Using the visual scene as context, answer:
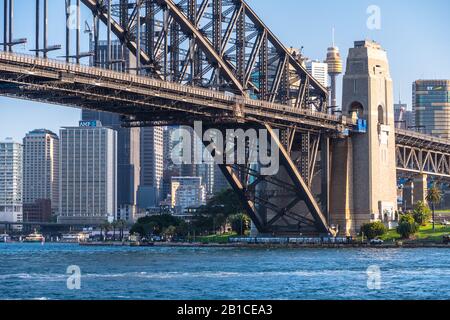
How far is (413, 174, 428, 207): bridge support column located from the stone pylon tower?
28920 millimetres

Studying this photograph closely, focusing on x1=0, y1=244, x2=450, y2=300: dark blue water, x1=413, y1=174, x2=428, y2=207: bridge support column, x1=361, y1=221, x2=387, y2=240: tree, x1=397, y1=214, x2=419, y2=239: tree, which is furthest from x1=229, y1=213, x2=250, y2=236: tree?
x1=0, y1=244, x2=450, y2=300: dark blue water

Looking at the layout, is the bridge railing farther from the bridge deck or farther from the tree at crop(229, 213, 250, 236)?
the tree at crop(229, 213, 250, 236)

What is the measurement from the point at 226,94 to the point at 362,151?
1226 inches

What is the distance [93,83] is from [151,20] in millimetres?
24133

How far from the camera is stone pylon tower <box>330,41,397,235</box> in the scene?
503ft

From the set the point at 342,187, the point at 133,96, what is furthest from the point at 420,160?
the point at 133,96

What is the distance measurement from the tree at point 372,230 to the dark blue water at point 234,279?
39.4 metres

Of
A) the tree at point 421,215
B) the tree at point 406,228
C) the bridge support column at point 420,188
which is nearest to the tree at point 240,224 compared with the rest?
the bridge support column at point 420,188

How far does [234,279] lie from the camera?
250ft

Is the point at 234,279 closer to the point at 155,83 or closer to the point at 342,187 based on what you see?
the point at 155,83

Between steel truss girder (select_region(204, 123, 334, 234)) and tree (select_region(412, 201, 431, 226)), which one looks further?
tree (select_region(412, 201, 431, 226))

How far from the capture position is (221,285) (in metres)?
70.6
